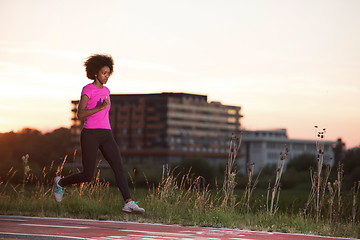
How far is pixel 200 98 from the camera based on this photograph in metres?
185

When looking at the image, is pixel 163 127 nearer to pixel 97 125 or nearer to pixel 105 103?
pixel 97 125

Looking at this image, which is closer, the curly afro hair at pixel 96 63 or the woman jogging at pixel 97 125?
the woman jogging at pixel 97 125

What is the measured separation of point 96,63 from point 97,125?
3.08 ft

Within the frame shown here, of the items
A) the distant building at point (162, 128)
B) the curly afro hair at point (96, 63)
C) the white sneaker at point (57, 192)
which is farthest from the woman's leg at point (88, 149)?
the distant building at point (162, 128)

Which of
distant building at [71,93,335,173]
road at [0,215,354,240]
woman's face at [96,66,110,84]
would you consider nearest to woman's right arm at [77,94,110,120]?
woman's face at [96,66,110,84]

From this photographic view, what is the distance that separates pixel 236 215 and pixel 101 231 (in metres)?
3.50

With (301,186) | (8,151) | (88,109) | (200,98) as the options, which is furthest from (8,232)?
(200,98)

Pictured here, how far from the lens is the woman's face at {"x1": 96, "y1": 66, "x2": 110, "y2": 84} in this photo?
9.42 meters

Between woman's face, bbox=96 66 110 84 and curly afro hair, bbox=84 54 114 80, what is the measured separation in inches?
1.9

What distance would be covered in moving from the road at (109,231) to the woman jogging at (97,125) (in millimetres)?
568

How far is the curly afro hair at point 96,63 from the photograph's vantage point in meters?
9.48

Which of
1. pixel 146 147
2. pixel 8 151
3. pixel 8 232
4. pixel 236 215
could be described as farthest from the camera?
pixel 146 147

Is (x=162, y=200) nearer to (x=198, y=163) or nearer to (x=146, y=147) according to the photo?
(x=198, y=163)

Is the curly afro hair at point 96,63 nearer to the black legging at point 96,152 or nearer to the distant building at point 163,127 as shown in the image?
the black legging at point 96,152
